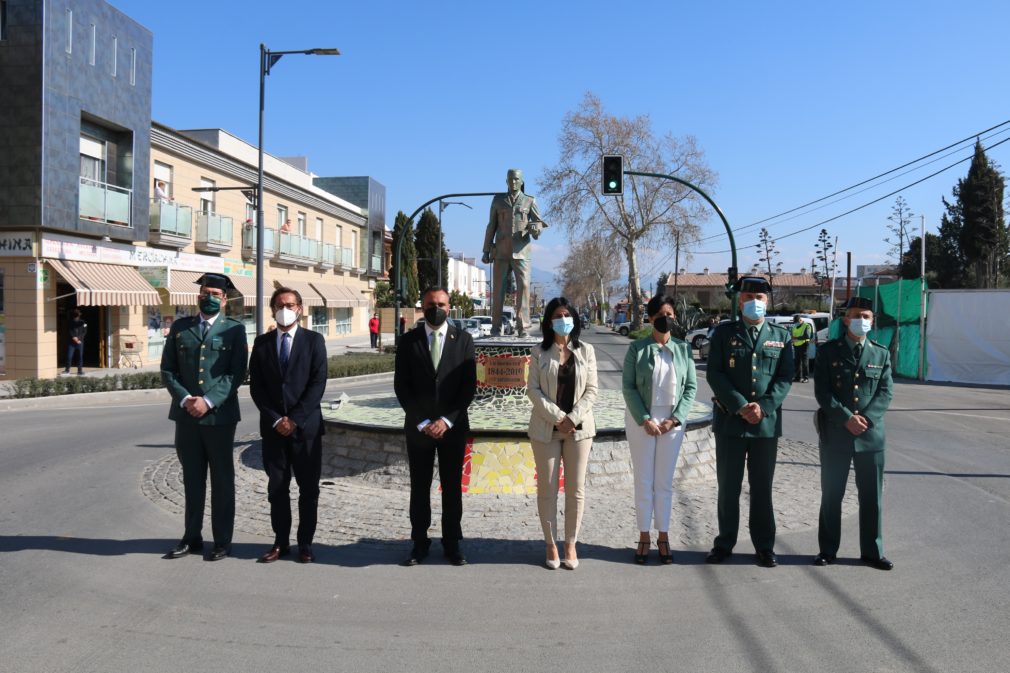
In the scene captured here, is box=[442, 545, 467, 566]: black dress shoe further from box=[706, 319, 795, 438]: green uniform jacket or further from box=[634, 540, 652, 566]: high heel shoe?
box=[706, 319, 795, 438]: green uniform jacket

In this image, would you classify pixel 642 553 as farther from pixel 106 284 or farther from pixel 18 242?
pixel 106 284

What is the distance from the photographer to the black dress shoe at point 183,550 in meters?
5.59

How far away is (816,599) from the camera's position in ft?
15.9

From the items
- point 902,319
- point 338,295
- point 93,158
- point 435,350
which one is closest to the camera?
point 435,350

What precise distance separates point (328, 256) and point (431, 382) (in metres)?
36.7

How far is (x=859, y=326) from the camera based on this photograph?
18.3 feet

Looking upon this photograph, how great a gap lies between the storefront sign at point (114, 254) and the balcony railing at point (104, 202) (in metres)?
0.71

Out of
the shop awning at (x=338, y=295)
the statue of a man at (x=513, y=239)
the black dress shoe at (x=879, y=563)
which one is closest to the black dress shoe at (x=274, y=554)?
the black dress shoe at (x=879, y=563)

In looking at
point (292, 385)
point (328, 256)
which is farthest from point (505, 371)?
point (328, 256)

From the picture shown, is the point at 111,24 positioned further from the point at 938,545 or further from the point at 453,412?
the point at 938,545

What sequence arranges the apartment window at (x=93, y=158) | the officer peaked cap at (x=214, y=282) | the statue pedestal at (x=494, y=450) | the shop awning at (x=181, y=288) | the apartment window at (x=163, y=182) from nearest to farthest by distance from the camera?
the officer peaked cap at (x=214, y=282) → the statue pedestal at (x=494, y=450) → the apartment window at (x=93, y=158) → the shop awning at (x=181, y=288) → the apartment window at (x=163, y=182)

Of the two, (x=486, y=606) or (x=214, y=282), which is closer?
(x=486, y=606)

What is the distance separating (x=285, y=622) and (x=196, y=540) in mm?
1629

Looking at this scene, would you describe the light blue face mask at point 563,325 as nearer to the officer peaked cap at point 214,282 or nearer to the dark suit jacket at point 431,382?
the dark suit jacket at point 431,382
